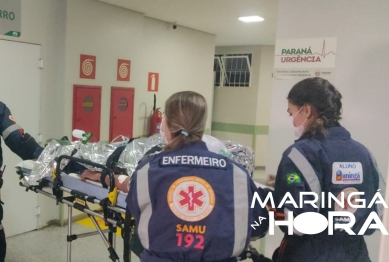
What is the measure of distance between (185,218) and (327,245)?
715 mm

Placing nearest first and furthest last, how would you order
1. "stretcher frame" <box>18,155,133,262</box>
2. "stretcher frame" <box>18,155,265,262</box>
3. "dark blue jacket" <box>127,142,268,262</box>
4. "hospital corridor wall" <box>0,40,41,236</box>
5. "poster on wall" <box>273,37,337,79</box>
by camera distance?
1. "dark blue jacket" <box>127,142,268,262</box>
2. "stretcher frame" <box>18,155,265,262</box>
3. "stretcher frame" <box>18,155,133,262</box>
4. "poster on wall" <box>273,37,337,79</box>
5. "hospital corridor wall" <box>0,40,41,236</box>

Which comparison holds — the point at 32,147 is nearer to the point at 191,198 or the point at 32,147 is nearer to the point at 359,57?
the point at 191,198

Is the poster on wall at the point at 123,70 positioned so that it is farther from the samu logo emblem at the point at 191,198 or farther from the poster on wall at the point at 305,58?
the samu logo emblem at the point at 191,198

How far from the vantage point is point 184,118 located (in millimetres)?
1419

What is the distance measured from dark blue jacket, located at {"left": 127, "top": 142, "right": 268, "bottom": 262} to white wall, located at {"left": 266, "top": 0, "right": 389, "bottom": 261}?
1135 mm

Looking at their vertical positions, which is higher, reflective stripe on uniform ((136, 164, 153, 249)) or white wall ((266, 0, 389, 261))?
white wall ((266, 0, 389, 261))

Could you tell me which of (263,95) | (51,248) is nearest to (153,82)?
(51,248)

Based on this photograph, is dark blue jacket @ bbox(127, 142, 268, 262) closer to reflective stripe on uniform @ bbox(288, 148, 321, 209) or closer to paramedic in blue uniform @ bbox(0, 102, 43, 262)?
reflective stripe on uniform @ bbox(288, 148, 321, 209)

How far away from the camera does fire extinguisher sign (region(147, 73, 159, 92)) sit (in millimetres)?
5273

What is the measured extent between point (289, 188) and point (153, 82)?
3.97 metres

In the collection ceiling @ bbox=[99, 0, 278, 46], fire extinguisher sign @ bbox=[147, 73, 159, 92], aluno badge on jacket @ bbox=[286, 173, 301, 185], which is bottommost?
aluno badge on jacket @ bbox=[286, 173, 301, 185]

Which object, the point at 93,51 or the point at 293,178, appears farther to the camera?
the point at 93,51

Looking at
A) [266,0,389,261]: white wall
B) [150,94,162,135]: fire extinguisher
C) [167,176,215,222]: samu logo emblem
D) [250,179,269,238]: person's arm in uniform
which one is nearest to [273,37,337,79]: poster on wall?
[266,0,389,261]: white wall

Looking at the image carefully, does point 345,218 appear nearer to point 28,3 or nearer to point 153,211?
point 153,211
